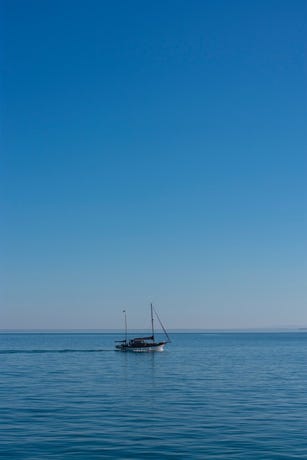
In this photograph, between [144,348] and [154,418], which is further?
[144,348]

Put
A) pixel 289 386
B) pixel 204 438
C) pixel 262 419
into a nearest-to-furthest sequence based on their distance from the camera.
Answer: pixel 204 438 → pixel 262 419 → pixel 289 386

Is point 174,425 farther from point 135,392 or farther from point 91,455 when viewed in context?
point 135,392

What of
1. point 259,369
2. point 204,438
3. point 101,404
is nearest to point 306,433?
point 204,438

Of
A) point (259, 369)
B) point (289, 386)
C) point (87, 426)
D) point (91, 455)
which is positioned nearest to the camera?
point (91, 455)

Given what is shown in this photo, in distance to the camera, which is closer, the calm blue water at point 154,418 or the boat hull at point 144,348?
the calm blue water at point 154,418

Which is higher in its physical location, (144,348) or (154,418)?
(154,418)

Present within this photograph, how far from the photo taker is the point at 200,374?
7956 cm

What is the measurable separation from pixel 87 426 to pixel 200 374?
4315cm

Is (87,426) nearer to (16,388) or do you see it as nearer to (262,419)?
(262,419)

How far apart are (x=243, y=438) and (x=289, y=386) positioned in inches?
1236

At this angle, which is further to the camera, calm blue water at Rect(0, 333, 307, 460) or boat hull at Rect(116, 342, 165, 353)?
boat hull at Rect(116, 342, 165, 353)

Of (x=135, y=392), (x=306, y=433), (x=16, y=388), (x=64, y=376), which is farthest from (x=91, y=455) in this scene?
(x=64, y=376)

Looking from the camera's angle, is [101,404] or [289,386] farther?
[289,386]

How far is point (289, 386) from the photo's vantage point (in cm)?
6431
